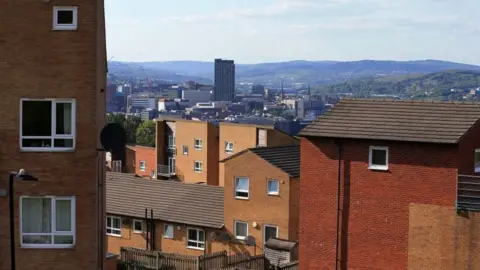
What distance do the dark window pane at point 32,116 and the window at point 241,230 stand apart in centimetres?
2567

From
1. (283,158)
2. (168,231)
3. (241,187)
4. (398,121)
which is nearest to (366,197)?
(398,121)

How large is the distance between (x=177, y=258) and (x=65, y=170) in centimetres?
2009

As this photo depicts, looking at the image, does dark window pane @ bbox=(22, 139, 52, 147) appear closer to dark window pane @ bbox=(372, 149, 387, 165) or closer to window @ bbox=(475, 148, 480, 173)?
dark window pane @ bbox=(372, 149, 387, 165)

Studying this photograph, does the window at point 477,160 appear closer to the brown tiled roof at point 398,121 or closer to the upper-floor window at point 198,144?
the brown tiled roof at point 398,121

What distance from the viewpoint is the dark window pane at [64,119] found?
17984 mm

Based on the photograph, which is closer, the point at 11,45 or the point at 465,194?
the point at 11,45

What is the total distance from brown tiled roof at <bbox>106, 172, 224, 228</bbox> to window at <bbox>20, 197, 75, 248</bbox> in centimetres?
2515

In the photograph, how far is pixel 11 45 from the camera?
17875 mm

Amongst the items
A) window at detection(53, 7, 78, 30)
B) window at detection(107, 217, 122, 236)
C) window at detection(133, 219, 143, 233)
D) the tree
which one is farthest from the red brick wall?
the tree

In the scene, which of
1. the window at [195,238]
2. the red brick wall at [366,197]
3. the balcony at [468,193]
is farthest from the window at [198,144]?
the balcony at [468,193]

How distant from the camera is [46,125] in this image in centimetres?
1791

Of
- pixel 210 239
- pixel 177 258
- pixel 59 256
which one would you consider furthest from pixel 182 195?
pixel 59 256

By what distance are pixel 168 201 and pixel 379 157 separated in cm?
1983

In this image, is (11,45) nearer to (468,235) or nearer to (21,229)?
(21,229)
